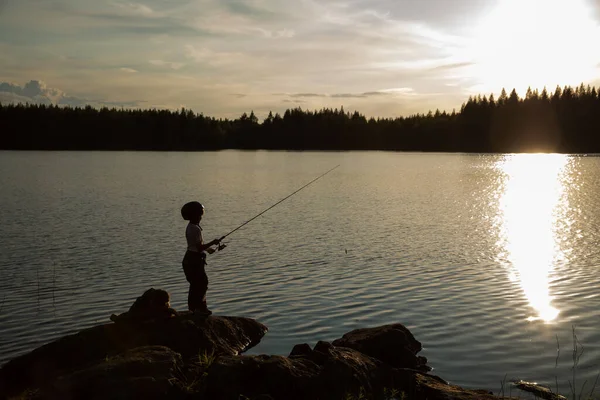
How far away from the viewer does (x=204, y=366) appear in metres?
8.41

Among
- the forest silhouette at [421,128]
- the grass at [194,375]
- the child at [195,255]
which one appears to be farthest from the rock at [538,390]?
the forest silhouette at [421,128]

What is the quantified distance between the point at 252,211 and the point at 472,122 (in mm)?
146818

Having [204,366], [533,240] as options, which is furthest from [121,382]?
[533,240]

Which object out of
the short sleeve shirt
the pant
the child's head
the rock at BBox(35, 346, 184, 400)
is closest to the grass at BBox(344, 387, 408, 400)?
the rock at BBox(35, 346, 184, 400)

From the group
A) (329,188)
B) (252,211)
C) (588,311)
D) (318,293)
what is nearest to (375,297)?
(318,293)

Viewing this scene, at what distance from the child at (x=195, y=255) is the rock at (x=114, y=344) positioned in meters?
0.48

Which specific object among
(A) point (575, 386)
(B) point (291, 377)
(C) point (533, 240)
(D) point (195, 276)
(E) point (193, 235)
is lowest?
(A) point (575, 386)

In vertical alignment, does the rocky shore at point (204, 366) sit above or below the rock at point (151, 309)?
below

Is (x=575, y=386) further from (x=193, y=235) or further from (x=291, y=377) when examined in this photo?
(x=193, y=235)

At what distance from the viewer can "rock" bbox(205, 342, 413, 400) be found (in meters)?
7.30

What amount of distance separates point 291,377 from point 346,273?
365 inches

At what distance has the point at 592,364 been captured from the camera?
383 inches

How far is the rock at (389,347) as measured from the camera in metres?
9.44

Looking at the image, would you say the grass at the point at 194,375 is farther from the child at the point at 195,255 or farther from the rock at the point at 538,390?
the rock at the point at 538,390
